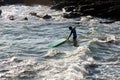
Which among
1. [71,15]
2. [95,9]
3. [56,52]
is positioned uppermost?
[95,9]

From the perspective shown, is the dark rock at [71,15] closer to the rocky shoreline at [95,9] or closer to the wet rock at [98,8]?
the rocky shoreline at [95,9]

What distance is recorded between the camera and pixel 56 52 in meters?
21.6

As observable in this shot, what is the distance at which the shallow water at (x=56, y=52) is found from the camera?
17.4 metres

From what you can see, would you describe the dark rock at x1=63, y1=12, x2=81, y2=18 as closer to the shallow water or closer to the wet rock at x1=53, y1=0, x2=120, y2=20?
the wet rock at x1=53, y1=0, x2=120, y2=20

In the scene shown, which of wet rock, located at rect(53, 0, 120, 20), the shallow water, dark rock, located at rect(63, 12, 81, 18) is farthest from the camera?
dark rock, located at rect(63, 12, 81, 18)

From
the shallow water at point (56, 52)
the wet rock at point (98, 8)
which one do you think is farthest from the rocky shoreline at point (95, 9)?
the shallow water at point (56, 52)

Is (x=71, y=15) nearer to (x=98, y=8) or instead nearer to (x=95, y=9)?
(x=95, y=9)

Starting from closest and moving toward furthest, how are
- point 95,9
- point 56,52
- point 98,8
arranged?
point 56,52 → point 98,8 → point 95,9

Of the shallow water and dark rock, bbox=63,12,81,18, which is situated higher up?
dark rock, bbox=63,12,81,18

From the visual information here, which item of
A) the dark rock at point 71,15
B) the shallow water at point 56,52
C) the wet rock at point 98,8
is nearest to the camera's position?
the shallow water at point 56,52

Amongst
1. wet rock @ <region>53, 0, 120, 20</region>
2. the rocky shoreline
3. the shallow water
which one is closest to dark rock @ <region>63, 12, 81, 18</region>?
the rocky shoreline

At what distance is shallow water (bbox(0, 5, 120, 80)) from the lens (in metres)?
17.4

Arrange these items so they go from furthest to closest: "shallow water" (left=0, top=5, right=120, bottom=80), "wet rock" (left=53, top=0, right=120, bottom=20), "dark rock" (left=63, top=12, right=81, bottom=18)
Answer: "dark rock" (left=63, top=12, right=81, bottom=18), "wet rock" (left=53, top=0, right=120, bottom=20), "shallow water" (left=0, top=5, right=120, bottom=80)

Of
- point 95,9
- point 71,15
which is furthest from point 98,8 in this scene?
point 71,15
